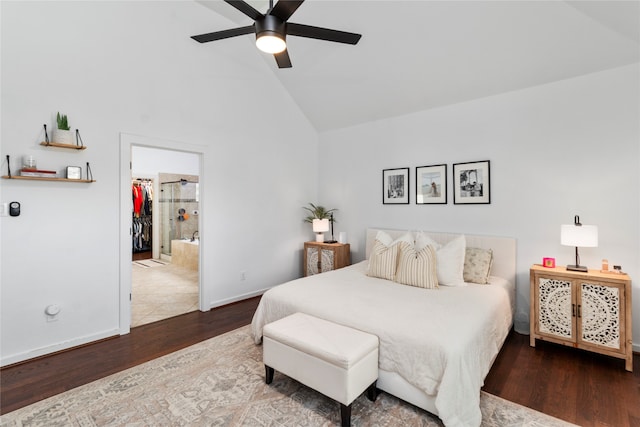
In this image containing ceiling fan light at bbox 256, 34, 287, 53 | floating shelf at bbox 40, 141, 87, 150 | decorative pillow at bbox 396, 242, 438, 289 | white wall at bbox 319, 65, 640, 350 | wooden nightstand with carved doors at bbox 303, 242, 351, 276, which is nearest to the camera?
ceiling fan light at bbox 256, 34, 287, 53

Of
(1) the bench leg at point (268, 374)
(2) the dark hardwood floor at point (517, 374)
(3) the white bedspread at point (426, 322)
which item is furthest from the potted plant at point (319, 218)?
(1) the bench leg at point (268, 374)

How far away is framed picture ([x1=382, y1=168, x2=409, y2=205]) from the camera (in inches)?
173

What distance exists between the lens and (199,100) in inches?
152

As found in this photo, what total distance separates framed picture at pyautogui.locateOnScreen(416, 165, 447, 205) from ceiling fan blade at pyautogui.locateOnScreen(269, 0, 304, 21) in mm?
2826

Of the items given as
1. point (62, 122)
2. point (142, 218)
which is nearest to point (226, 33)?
point (62, 122)

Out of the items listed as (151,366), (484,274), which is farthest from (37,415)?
(484,274)

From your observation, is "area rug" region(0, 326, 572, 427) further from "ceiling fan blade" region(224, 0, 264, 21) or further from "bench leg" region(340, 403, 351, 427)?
"ceiling fan blade" region(224, 0, 264, 21)

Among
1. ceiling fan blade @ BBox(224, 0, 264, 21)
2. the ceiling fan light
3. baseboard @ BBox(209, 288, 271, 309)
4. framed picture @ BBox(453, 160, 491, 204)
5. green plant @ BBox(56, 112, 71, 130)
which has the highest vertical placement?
ceiling fan blade @ BBox(224, 0, 264, 21)

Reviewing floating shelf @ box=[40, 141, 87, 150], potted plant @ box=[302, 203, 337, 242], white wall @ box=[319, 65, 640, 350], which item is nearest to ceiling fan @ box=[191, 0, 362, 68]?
floating shelf @ box=[40, 141, 87, 150]

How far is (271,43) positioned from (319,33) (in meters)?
0.36

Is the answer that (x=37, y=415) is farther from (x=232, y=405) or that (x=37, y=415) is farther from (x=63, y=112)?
(x=63, y=112)

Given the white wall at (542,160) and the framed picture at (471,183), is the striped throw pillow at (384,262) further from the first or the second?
the framed picture at (471,183)

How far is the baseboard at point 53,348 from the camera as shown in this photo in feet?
8.59

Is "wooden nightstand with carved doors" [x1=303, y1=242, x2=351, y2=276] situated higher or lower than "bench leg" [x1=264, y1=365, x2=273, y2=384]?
higher
